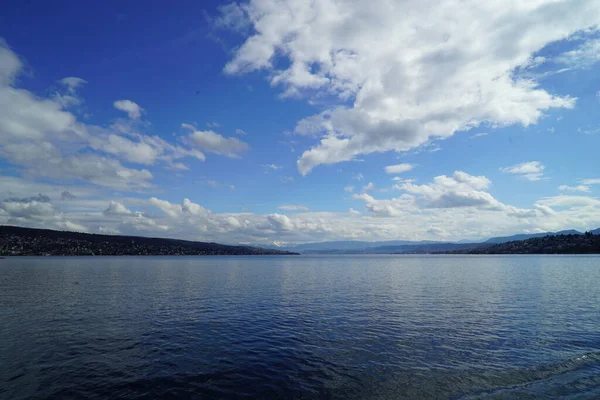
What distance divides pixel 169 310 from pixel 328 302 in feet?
94.2

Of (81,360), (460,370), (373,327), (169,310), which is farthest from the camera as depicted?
(169,310)

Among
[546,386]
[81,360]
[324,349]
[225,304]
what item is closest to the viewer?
[546,386]

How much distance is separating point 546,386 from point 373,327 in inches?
763

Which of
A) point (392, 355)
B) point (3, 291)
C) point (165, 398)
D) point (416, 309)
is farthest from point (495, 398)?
point (3, 291)

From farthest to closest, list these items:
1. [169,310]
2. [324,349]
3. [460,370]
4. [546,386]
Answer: [169,310] → [324,349] → [460,370] → [546,386]

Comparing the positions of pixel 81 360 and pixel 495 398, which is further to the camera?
pixel 81 360

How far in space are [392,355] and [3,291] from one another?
91.2 meters

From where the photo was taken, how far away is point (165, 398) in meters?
22.0

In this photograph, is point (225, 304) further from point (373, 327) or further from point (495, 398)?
point (495, 398)

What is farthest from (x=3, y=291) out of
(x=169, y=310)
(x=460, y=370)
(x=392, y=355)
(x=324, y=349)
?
(x=460, y=370)

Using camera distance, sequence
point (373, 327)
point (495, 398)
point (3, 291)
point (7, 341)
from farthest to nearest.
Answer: point (3, 291), point (373, 327), point (7, 341), point (495, 398)

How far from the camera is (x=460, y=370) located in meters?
26.5

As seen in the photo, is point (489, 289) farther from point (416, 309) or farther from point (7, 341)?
point (7, 341)

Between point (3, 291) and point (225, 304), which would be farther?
point (3, 291)
